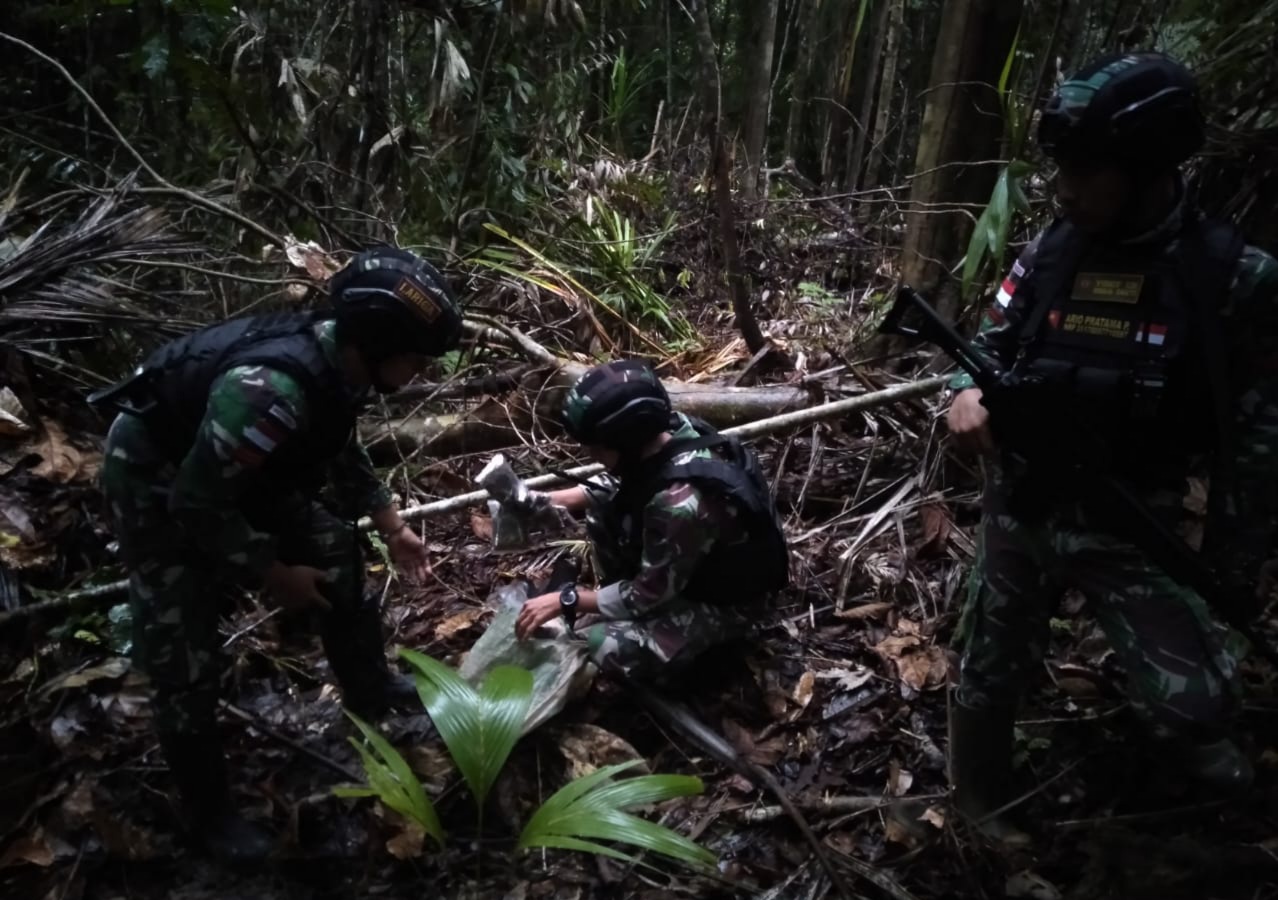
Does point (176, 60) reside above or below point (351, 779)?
above

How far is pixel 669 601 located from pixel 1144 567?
1.47 metres

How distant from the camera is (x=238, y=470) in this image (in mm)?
2176

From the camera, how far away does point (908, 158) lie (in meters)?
10.2

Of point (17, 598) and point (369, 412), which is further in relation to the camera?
point (369, 412)

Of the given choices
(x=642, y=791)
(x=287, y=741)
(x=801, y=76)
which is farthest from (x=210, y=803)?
(x=801, y=76)

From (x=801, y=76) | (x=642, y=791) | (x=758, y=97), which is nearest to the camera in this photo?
(x=642, y=791)

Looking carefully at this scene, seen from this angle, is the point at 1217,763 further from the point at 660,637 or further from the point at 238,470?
the point at 238,470

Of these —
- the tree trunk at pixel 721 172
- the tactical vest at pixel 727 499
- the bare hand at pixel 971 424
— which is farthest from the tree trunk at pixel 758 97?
the bare hand at pixel 971 424

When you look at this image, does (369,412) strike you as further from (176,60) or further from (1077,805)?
(1077,805)

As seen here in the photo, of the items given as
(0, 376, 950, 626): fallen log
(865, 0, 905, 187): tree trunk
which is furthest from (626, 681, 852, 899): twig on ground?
(865, 0, 905, 187): tree trunk

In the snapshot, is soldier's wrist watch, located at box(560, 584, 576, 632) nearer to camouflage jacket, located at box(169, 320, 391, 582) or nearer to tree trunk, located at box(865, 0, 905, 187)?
camouflage jacket, located at box(169, 320, 391, 582)

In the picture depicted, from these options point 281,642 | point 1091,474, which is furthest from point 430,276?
point 281,642

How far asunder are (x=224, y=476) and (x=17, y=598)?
1.73 metres

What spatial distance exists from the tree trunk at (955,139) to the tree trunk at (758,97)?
3.27 m
